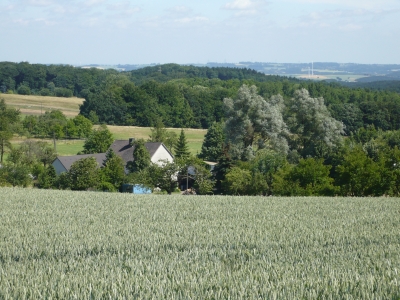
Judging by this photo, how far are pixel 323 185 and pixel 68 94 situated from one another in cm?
12323

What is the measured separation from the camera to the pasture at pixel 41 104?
4358 inches

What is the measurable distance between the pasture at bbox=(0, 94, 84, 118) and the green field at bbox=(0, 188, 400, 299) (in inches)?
3720

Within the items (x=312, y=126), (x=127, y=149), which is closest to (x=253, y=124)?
(x=312, y=126)

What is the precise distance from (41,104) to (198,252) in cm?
11702

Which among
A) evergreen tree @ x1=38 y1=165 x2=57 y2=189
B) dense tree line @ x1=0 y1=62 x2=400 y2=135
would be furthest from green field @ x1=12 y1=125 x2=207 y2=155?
evergreen tree @ x1=38 y1=165 x2=57 y2=189

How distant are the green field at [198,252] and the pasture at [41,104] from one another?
94.5 m

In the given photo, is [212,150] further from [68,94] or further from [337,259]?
[68,94]

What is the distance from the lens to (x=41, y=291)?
7.07 meters

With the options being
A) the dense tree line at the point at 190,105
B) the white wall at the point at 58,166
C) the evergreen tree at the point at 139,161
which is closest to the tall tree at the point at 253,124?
the evergreen tree at the point at 139,161

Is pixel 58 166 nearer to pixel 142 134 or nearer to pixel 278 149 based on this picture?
pixel 278 149

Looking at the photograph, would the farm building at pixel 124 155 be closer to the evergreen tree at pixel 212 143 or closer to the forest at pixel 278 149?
the forest at pixel 278 149

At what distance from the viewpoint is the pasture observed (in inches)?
4358

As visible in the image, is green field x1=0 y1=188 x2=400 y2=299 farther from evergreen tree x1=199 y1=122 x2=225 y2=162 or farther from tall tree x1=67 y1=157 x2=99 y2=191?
evergreen tree x1=199 y1=122 x2=225 y2=162

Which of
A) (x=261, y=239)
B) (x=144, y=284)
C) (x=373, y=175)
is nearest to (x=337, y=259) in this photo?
(x=261, y=239)
